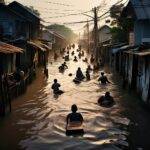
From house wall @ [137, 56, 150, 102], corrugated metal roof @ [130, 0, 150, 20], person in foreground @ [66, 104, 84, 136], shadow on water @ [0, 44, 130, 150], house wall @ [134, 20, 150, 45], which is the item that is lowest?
shadow on water @ [0, 44, 130, 150]

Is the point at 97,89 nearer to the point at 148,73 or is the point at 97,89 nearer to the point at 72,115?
the point at 148,73

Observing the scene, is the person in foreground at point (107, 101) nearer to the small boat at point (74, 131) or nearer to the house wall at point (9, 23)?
the small boat at point (74, 131)

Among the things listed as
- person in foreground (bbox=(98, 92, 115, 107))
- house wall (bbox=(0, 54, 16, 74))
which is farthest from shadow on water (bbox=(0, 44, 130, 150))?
house wall (bbox=(0, 54, 16, 74))

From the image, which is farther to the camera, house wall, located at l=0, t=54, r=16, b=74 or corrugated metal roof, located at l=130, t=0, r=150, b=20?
corrugated metal roof, located at l=130, t=0, r=150, b=20

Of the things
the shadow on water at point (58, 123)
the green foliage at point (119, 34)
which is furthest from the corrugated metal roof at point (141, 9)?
the green foliage at point (119, 34)

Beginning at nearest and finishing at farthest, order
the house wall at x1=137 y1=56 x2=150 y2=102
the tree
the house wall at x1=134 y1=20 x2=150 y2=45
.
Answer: the house wall at x1=137 y1=56 x2=150 y2=102 → the house wall at x1=134 y1=20 x2=150 y2=45 → the tree

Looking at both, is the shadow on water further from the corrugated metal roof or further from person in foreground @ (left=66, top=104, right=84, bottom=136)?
the corrugated metal roof
